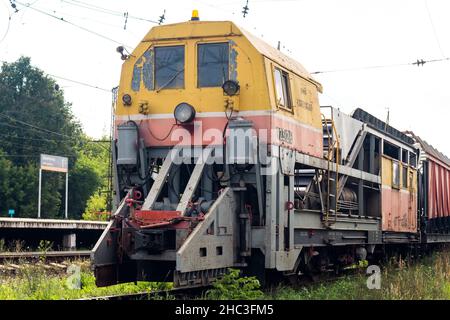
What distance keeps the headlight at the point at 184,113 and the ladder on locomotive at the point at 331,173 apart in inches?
127

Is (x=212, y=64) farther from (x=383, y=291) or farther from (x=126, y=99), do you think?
(x=383, y=291)

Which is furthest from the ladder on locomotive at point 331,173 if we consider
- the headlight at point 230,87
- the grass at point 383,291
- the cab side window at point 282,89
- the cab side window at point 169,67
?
the cab side window at point 169,67

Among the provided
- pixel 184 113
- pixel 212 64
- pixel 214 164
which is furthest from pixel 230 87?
pixel 214 164

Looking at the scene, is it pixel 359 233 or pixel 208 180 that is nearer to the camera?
pixel 208 180

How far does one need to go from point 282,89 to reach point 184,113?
1.80 m

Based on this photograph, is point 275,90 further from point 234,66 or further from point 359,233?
point 359,233

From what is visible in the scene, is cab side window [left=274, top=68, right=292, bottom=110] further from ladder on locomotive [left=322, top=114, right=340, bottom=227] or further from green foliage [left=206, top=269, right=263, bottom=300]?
green foliage [left=206, top=269, right=263, bottom=300]

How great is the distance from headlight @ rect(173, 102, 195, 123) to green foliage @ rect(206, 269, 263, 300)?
2.71m

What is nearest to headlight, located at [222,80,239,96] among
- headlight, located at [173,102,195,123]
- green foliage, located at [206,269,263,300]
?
headlight, located at [173,102,195,123]

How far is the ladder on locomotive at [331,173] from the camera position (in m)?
13.5

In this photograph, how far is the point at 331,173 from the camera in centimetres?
1395

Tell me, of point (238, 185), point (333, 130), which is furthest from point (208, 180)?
point (333, 130)

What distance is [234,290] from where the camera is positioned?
1020 centimetres
